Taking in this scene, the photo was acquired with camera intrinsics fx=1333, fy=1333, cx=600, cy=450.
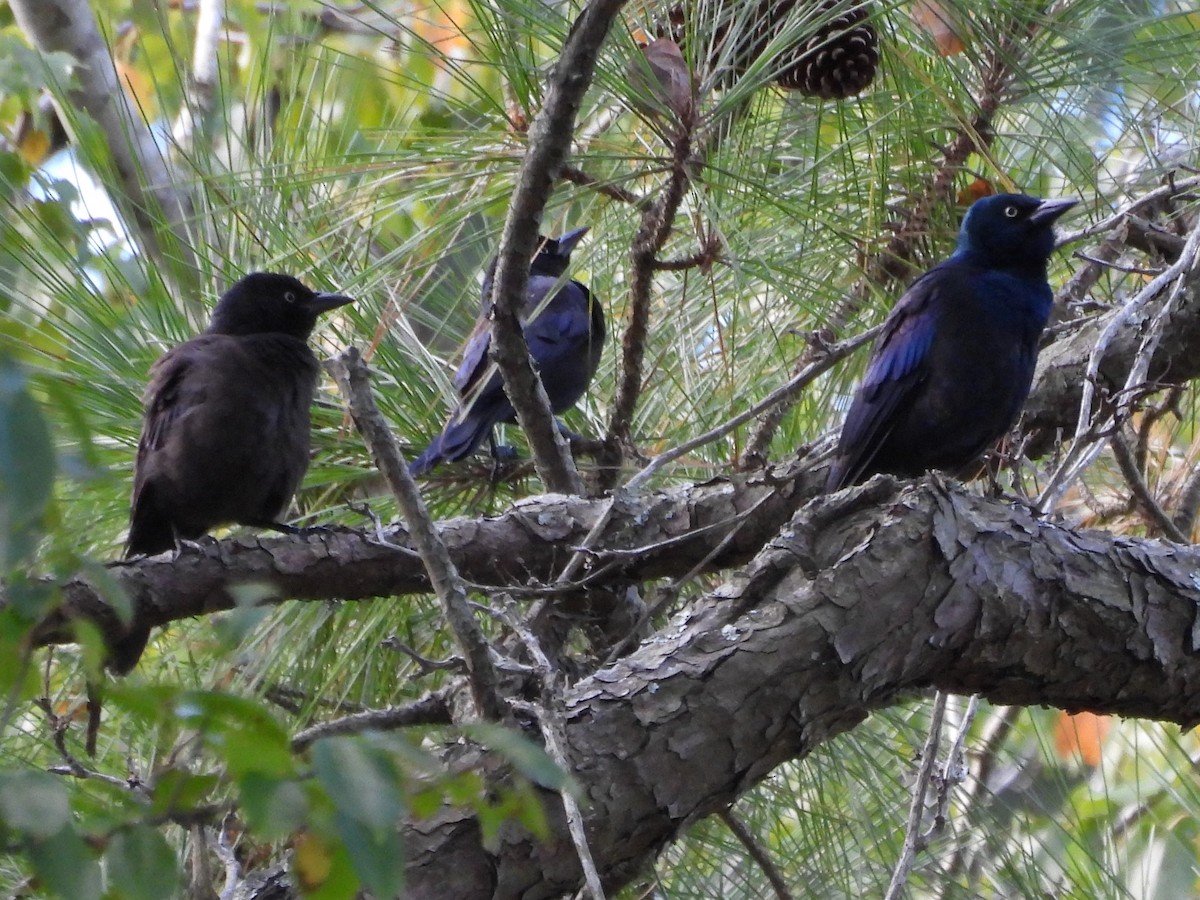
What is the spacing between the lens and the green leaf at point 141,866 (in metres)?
0.84

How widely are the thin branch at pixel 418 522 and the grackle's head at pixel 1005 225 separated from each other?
6.44 feet

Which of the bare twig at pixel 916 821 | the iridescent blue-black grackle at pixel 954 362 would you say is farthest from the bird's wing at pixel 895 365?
the bare twig at pixel 916 821

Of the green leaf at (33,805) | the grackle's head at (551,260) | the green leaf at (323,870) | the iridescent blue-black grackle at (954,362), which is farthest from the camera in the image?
the grackle's head at (551,260)

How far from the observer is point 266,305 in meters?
3.38

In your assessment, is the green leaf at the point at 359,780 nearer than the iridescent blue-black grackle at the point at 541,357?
Yes

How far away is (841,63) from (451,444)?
1249mm

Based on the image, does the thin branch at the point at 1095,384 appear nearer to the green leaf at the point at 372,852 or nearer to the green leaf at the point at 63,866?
the green leaf at the point at 372,852

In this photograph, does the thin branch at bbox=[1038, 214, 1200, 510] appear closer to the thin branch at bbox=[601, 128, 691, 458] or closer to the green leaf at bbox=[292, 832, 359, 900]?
the thin branch at bbox=[601, 128, 691, 458]

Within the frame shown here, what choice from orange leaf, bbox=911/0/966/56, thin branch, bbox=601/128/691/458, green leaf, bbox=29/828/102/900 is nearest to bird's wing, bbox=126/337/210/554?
thin branch, bbox=601/128/691/458

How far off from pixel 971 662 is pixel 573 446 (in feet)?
5.15

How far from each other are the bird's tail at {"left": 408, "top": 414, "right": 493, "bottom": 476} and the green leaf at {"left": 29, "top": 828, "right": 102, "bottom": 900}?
7.02 feet

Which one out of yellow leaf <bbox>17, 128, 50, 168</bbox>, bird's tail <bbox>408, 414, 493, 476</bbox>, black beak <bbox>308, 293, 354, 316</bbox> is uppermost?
yellow leaf <bbox>17, 128, 50, 168</bbox>

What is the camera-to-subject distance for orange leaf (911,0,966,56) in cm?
286

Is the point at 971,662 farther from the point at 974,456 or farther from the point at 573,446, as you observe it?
the point at 573,446
